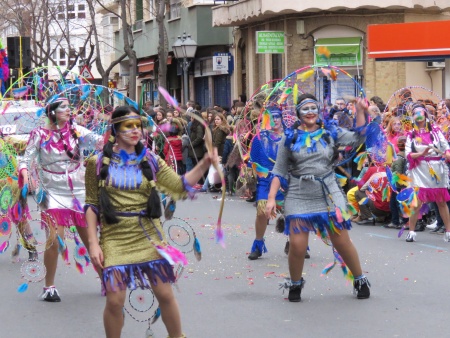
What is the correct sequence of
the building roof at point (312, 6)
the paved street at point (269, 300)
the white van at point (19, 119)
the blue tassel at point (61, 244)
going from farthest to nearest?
the building roof at point (312, 6), the white van at point (19, 119), the blue tassel at point (61, 244), the paved street at point (269, 300)

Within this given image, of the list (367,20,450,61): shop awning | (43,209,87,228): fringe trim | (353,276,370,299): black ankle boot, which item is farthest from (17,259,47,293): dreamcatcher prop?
(367,20,450,61): shop awning

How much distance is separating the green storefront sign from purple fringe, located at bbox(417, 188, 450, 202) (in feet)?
48.7

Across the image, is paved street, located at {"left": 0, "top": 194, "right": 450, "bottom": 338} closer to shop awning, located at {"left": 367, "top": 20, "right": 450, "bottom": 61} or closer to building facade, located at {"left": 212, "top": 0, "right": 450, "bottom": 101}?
shop awning, located at {"left": 367, "top": 20, "right": 450, "bottom": 61}

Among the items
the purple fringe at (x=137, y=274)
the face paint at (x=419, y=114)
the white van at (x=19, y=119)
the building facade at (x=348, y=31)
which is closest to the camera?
the purple fringe at (x=137, y=274)

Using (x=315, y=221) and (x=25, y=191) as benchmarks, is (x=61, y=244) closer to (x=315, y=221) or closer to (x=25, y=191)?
(x=25, y=191)

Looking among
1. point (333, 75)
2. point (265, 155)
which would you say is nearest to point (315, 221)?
point (333, 75)

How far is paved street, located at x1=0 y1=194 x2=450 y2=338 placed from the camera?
786cm

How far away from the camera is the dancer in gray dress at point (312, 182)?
8703 mm

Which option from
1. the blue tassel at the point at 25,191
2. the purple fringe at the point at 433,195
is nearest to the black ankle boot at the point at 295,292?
the blue tassel at the point at 25,191

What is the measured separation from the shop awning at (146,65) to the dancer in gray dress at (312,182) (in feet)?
114

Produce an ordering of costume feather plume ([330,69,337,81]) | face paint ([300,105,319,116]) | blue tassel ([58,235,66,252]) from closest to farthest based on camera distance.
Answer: face paint ([300,105,319,116]) < blue tassel ([58,235,66,252]) < costume feather plume ([330,69,337,81])

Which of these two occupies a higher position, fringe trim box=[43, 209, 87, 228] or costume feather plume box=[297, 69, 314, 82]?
costume feather plume box=[297, 69, 314, 82]

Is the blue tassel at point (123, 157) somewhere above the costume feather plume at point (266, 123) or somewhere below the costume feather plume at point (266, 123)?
below

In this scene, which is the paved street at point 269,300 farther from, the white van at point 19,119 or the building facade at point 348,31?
the building facade at point 348,31
